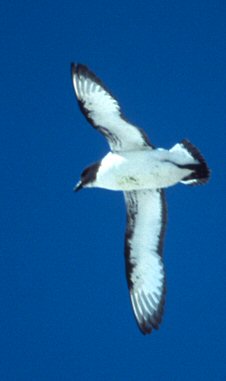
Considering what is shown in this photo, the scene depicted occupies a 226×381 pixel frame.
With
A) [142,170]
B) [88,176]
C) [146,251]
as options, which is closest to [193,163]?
[142,170]

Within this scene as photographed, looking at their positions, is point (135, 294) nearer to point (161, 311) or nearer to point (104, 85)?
point (161, 311)

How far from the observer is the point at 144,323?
517 inches

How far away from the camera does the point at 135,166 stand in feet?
40.3

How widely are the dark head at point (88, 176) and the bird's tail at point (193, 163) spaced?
0.94 m

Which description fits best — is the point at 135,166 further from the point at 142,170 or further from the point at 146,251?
the point at 146,251

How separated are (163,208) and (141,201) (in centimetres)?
30

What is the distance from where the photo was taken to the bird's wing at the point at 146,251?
43.4 ft

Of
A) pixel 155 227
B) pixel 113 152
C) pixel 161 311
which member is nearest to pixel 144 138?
pixel 113 152

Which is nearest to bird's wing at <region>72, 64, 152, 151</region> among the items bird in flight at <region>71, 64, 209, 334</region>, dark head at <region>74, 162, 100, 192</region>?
bird in flight at <region>71, 64, 209, 334</region>

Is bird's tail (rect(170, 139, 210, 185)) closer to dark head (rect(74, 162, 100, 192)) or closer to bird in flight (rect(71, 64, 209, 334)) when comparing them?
bird in flight (rect(71, 64, 209, 334))

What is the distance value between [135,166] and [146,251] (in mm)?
1463

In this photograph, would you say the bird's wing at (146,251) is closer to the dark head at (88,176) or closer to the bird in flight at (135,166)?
the bird in flight at (135,166)

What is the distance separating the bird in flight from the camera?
12.2 metres

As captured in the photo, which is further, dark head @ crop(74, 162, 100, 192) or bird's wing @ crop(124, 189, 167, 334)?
bird's wing @ crop(124, 189, 167, 334)
